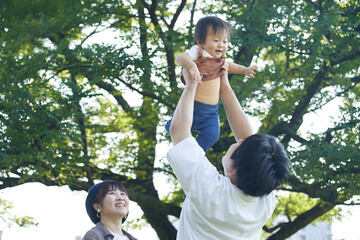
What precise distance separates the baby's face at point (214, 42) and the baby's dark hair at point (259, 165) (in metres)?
0.80

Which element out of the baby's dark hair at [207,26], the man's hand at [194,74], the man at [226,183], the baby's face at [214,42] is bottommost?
the man at [226,183]

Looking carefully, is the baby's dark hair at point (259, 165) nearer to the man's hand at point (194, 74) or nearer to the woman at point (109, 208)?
the man's hand at point (194, 74)

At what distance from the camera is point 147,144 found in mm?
9844

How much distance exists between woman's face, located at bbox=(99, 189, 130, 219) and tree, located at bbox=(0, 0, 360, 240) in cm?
332

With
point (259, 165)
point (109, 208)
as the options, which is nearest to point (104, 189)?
point (109, 208)

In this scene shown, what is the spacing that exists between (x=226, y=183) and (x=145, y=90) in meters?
6.83

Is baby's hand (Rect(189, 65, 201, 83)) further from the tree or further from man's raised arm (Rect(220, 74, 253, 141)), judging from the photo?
the tree

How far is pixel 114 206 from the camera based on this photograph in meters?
3.57

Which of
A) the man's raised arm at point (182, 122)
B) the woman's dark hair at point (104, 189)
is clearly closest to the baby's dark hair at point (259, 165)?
the man's raised arm at point (182, 122)

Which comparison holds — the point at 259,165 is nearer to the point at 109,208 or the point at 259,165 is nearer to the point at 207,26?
the point at 207,26

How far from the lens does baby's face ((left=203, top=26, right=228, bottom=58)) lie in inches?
107

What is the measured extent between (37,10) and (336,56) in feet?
16.4

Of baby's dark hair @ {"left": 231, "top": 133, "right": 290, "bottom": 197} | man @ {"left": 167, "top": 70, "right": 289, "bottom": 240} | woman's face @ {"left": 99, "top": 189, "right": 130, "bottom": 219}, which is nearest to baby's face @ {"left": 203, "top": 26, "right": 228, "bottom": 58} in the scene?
man @ {"left": 167, "top": 70, "right": 289, "bottom": 240}

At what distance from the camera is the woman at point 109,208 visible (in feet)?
11.5
